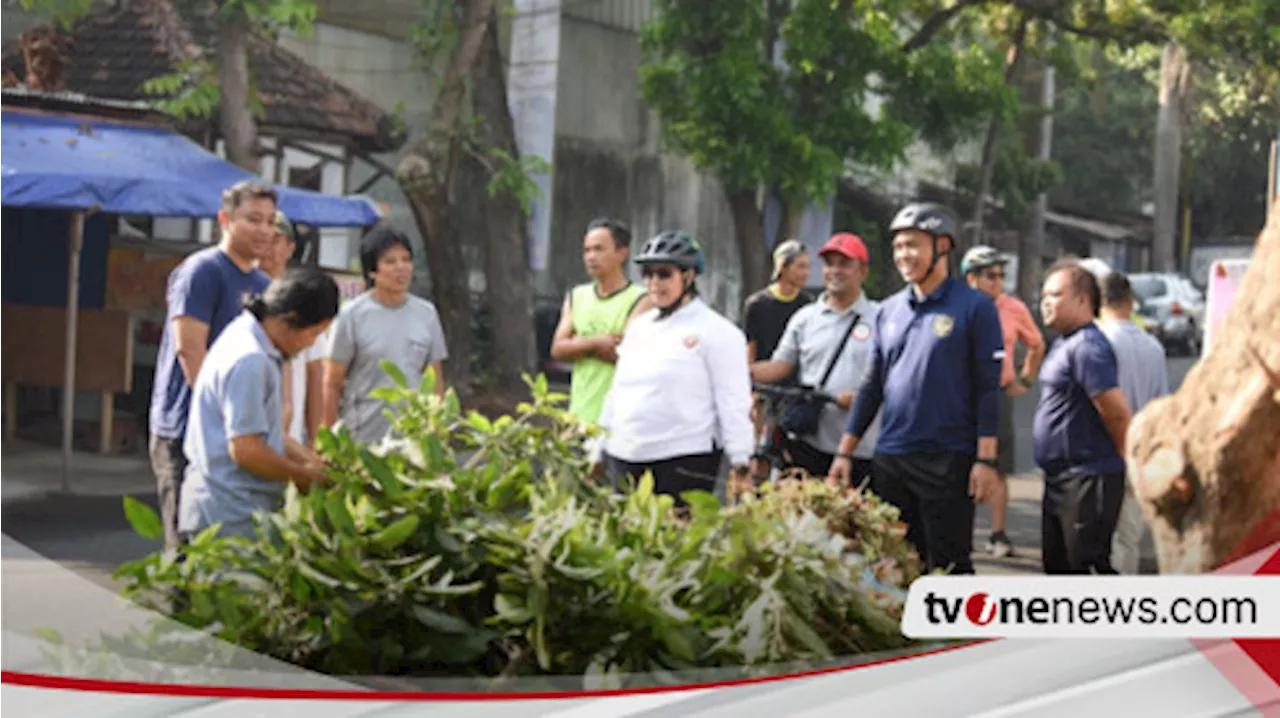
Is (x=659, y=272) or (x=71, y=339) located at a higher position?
(x=659, y=272)

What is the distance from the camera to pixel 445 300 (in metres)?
2.89

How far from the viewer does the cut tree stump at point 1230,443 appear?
2967mm

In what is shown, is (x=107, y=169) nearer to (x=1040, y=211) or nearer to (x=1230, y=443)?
(x=1040, y=211)

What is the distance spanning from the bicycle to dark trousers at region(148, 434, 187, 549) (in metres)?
0.91

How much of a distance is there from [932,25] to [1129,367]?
0.66 metres

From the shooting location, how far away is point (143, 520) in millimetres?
2635

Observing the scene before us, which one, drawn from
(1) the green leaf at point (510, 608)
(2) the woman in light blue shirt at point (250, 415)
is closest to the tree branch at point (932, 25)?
(2) the woman in light blue shirt at point (250, 415)

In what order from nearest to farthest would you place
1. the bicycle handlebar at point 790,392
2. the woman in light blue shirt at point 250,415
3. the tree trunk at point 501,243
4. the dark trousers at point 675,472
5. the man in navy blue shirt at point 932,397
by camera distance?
the woman in light blue shirt at point 250,415 < the tree trunk at point 501,243 < the dark trousers at point 675,472 < the man in navy blue shirt at point 932,397 < the bicycle handlebar at point 790,392

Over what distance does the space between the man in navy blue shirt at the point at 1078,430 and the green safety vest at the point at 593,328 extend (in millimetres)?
735

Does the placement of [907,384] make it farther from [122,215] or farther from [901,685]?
[122,215]

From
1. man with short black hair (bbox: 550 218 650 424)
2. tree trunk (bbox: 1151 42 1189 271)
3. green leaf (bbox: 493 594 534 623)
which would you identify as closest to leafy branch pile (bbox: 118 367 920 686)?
green leaf (bbox: 493 594 534 623)

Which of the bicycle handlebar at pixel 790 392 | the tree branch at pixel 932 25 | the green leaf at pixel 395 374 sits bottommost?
the bicycle handlebar at pixel 790 392

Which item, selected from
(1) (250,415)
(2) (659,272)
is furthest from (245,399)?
(2) (659,272)

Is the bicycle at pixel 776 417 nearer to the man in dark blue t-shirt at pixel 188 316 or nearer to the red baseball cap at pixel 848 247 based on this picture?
the red baseball cap at pixel 848 247
